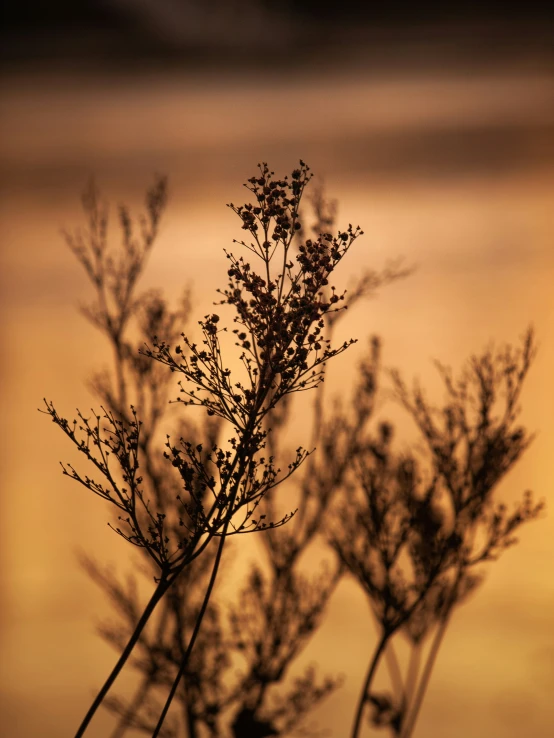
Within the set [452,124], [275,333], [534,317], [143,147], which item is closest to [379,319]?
[534,317]

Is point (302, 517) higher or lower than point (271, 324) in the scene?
higher

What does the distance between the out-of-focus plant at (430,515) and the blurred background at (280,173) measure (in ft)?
1.20

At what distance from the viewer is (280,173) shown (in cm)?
541

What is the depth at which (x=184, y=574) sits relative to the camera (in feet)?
16.4

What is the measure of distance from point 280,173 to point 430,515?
2.30 meters

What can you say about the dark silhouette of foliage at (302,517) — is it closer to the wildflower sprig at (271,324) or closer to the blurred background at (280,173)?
the blurred background at (280,173)

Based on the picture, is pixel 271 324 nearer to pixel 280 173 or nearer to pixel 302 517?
pixel 302 517

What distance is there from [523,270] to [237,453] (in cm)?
346

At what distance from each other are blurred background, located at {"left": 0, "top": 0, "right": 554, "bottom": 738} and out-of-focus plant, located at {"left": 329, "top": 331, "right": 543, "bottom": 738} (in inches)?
14.4

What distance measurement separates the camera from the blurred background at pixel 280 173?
5.32m

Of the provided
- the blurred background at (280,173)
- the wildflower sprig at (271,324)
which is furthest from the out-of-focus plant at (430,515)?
the wildflower sprig at (271,324)

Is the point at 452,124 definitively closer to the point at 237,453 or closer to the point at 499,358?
the point at 499,358

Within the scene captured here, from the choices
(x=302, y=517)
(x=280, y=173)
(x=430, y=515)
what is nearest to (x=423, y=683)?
(x=430, y=515)

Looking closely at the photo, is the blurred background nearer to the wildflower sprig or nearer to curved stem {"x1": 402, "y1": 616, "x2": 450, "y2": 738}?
curved stem {"x1": 402, "y1": 616, "x2": 450, "y2": 738}
